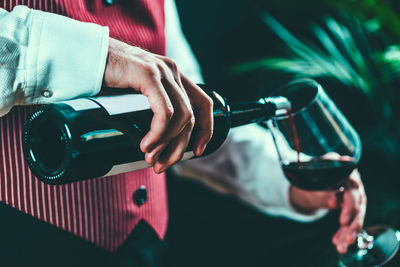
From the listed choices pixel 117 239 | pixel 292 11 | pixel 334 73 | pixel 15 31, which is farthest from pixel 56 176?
pixel 292 11

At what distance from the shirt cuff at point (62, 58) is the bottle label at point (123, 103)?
0.10 ft

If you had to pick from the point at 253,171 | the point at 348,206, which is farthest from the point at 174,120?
the point at 253,171

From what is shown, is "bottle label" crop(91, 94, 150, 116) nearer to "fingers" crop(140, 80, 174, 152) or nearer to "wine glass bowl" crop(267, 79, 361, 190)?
"fingers" crop(140, 80, 174, 152)

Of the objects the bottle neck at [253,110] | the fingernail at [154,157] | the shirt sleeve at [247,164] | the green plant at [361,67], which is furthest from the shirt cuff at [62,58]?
the green plant at [361,67]

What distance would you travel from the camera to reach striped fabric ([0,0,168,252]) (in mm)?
557

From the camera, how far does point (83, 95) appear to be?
18.0 inches

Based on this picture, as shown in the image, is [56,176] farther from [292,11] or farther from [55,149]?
[292,11]

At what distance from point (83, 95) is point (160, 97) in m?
0.11

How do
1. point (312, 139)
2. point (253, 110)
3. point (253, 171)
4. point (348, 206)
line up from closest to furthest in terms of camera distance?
point (253, 110)
point (312, 139)
point (348, 206)
point (253, 171)

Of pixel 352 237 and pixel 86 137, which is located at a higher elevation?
pixel 86 137

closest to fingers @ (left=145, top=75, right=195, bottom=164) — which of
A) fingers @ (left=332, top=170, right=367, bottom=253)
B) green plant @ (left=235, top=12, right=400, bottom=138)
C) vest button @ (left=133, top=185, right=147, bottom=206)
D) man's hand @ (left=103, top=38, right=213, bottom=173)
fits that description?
man's hand @ (left=103, top=38, right=213, bottom=173)

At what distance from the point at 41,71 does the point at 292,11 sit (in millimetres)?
1554

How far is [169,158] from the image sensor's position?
0.46 metres

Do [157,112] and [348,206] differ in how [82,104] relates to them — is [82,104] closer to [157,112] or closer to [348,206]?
[157,112]
